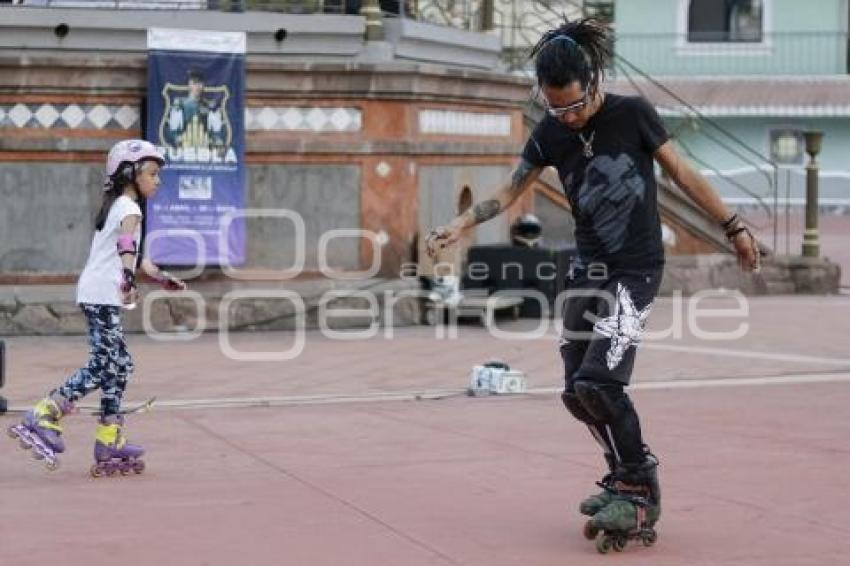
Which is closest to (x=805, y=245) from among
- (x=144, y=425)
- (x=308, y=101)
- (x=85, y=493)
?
(x=308, y=101)

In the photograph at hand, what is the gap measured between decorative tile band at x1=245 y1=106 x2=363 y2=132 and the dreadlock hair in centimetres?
995

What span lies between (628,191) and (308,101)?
10.2m

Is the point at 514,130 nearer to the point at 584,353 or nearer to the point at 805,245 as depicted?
the point at 805,245

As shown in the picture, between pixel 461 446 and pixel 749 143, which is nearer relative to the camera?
pixel 461 446

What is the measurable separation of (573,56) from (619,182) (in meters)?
0.56

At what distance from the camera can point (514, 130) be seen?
19.9 m

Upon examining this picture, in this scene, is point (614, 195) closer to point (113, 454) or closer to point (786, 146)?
point (113, 454)

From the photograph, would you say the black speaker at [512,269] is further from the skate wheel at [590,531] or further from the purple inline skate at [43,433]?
the skate wheel at [590,531]

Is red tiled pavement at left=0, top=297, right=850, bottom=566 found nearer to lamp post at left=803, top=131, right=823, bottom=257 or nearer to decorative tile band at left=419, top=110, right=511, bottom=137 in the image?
decorative tile band at left=419, top=110, right=511, bottom=137

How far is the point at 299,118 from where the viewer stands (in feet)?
57.5

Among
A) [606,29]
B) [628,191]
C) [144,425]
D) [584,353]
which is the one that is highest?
[606,29]

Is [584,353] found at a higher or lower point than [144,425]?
higher

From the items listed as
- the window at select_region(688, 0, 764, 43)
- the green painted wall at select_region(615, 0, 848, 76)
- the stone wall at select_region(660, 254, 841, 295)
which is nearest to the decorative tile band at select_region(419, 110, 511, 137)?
the stone wall at select_region(660, 254, 841, 295)

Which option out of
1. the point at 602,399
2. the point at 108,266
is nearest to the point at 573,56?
the point at 602,399
